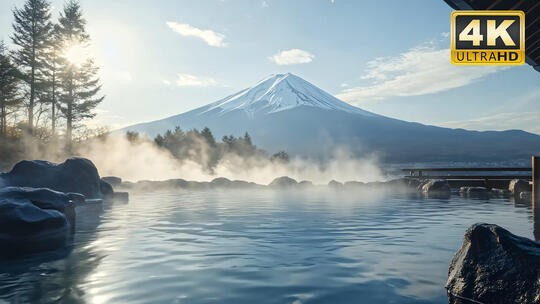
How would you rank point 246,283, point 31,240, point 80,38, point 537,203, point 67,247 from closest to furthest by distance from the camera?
1. point 246,283
2. point 67,247
3. point 31,240
4. point 537,203
5. point 80,38

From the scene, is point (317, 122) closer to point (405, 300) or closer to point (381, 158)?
point (381, 158)

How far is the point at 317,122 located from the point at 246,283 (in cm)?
18796

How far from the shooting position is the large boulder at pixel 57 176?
1375 centimetres

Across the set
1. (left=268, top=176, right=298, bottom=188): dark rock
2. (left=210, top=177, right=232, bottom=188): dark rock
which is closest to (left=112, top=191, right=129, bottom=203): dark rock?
(left=210, top=177, right=232, bottom=188): dark rock

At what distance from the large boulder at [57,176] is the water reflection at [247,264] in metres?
6.12

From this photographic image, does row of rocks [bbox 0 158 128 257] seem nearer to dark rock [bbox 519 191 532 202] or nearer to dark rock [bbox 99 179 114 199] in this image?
dark rock [bbox 99 179 114 199]

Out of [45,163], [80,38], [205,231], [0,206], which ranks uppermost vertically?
[80,38]

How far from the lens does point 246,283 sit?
450 centimetres

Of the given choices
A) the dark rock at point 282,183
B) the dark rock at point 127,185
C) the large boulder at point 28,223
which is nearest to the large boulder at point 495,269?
the large boulder at point 28,223

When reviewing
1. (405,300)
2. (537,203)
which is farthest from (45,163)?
(537,203)

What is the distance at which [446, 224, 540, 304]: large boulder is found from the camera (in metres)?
3.56

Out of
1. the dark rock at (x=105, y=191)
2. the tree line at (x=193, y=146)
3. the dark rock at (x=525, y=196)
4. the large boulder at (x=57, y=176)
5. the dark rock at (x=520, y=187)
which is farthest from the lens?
the tree line at (x=193, y=146)

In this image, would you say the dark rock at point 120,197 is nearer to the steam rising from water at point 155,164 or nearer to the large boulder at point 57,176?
the large boulder at point 57,176

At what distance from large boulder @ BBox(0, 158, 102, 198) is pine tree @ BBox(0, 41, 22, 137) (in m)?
16.3
